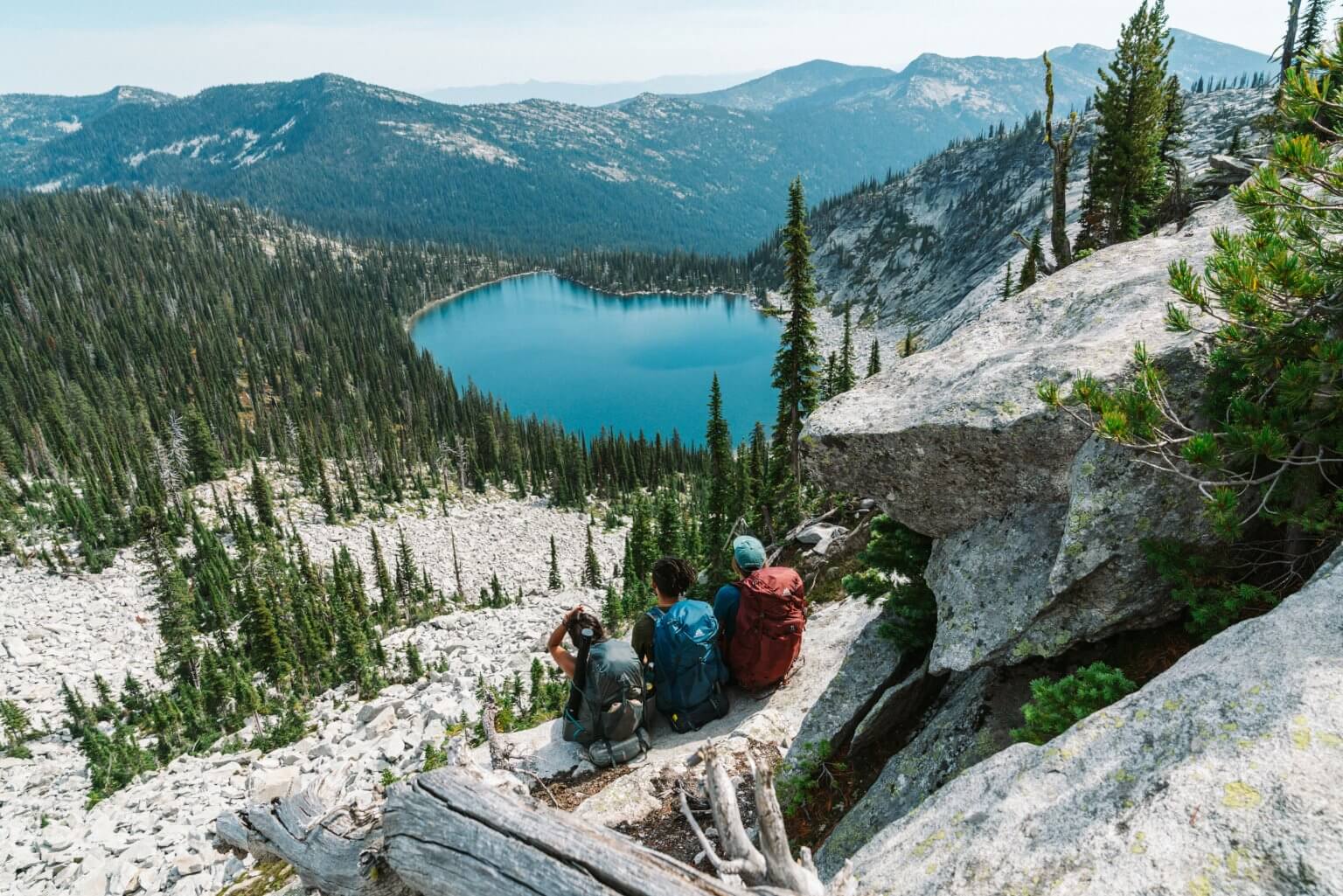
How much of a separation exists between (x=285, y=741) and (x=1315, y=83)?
49.9 metres

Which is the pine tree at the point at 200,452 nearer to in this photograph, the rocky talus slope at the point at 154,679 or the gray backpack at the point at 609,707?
the rocky talus slope at the point at 154,679

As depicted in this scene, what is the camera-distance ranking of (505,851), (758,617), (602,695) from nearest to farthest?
1. (505,851)
2. (602,695)
3. (758,617)

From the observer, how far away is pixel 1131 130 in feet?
97.8

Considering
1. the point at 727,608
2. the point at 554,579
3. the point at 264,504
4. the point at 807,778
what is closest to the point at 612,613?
the point at 554,579

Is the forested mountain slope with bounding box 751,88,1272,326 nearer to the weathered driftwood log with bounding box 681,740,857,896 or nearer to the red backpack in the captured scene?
the red backpack

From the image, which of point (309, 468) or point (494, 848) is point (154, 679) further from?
point (494, 848)

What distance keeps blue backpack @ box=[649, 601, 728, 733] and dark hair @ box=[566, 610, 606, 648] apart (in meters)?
0.73

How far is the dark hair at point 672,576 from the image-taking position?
7980mm

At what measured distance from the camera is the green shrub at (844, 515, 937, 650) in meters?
8.02

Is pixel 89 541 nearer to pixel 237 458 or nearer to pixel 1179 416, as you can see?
pixel 237 458

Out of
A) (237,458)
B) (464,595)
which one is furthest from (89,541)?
(464,595)

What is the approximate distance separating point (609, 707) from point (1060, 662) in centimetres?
526

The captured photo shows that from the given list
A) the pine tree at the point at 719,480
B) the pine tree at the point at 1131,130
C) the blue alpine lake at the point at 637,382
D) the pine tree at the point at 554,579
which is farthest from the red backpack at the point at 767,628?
the blue alpine lake at the point at 637,382

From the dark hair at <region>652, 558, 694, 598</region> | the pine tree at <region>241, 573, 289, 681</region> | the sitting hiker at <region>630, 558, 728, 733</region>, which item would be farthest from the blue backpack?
the pine tree at <region>241, 573, 289, 681</region>
